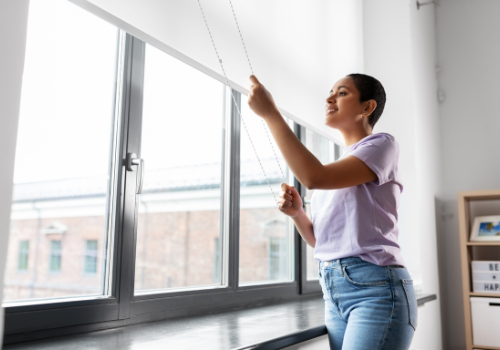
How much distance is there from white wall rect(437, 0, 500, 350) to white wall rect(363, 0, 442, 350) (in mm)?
182

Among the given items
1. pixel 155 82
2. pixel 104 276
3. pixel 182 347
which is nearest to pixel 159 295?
pixel 104 276

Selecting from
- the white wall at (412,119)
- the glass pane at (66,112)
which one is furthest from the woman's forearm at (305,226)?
the white wall at (412,119)

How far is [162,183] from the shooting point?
3711 millimetres

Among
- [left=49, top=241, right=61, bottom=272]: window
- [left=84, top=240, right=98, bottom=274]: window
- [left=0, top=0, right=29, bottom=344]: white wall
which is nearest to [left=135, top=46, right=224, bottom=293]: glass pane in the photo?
[left=84, top=240, right=98, bottom=274]: window

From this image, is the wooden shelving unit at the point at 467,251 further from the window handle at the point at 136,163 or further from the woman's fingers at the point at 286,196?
the window handle at the point at 136,163

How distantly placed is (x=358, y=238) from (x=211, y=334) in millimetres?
587

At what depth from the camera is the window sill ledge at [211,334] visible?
1.24m

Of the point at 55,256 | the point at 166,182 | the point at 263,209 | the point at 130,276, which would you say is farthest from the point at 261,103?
the point at 166,182

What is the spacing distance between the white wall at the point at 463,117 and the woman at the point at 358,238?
2.25m

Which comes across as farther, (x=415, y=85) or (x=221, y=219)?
(x=415, y=85)

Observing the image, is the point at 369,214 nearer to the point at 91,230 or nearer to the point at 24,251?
the point at 91,230

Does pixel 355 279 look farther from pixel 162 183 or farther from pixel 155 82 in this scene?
pixel 162 183

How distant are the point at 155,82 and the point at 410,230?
176cm

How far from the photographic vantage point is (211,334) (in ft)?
4.68
